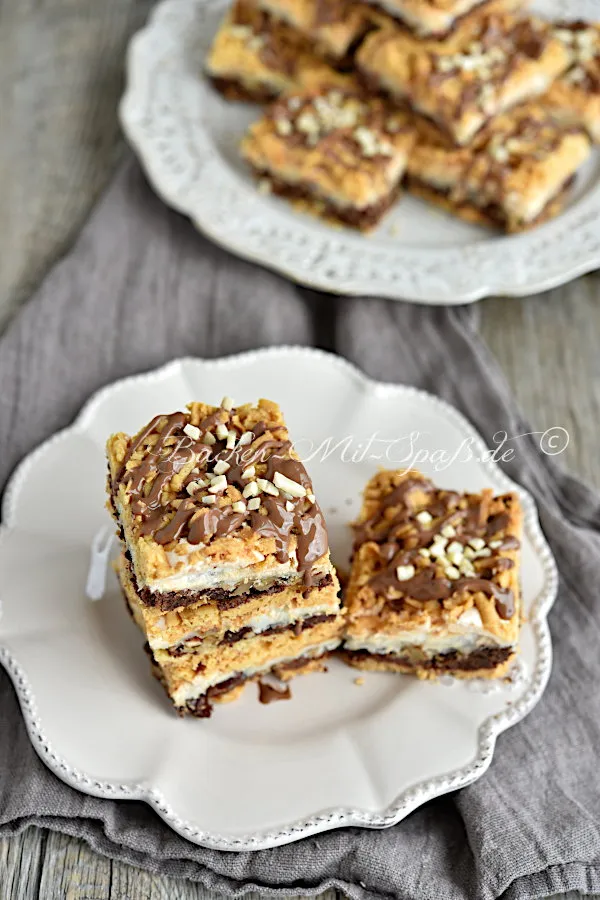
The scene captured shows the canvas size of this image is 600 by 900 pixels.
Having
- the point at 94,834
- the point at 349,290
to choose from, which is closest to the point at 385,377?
the point at 349,290

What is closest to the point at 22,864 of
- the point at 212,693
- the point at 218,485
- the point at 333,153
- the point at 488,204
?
the point at 212,693

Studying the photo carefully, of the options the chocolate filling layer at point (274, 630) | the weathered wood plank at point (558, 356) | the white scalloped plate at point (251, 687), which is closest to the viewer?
the white scalloped plate at point (251, 687)

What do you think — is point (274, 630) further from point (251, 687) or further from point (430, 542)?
point (430, 542)

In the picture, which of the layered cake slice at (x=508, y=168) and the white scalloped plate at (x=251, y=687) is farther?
the layered cake slice at (x=508, y=168)

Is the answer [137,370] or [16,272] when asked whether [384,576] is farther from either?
[16,272]

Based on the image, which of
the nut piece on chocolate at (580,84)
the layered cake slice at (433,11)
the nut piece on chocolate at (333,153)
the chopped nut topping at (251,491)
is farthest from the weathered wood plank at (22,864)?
the nut piece on chocolate at (580,84)

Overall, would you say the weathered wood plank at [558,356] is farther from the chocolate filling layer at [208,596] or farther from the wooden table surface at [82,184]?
the chocolate filling layer at [208,596]
